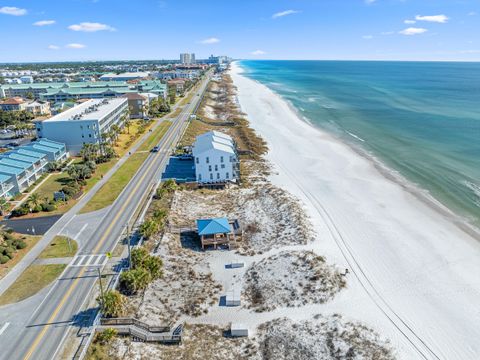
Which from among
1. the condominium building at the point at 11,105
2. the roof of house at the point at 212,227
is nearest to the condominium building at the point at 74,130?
the roof of house at the point at 212,227

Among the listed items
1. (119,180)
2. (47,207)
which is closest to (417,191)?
(119,180)

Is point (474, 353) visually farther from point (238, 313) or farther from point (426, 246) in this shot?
point (238, 313)

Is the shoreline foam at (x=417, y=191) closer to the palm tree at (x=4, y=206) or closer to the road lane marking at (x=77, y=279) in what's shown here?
the road lane marking at (x=77, y=279)

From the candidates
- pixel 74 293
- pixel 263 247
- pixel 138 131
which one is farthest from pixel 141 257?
pixel 138 131

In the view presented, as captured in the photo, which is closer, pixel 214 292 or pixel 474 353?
pixel 474 353

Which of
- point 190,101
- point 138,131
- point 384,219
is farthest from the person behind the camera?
point 190,101

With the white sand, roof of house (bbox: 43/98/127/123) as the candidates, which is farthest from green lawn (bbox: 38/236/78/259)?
roof of house (bbox: 43/98/127/123)
